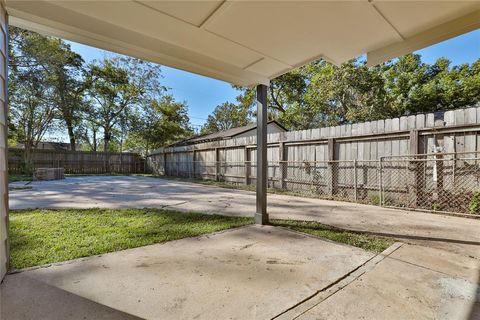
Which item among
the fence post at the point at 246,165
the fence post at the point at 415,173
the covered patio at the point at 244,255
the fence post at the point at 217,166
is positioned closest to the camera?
the covered patio at the point at 244,255

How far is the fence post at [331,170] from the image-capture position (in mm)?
6082

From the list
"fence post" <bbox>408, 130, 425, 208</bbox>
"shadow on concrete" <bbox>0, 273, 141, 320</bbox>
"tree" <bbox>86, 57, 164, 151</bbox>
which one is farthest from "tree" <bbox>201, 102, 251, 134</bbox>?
"shadow on concrete" <bbox>0, 273, 141, 320</bbox>

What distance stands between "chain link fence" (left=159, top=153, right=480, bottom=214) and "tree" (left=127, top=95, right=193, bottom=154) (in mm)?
14897

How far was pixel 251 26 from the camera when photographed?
214 centimetres

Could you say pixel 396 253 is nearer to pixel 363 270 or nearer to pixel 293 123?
pixel 363 270

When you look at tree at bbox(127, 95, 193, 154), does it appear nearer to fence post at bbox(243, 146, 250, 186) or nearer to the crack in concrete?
fence post at bbox(243, 146, 250, 186)

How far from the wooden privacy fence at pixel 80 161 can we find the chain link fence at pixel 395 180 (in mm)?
15295

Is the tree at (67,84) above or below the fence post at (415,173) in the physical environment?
above

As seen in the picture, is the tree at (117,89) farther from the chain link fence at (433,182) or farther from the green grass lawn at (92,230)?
the chain link fence at (433,182)

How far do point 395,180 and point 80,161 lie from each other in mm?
19222

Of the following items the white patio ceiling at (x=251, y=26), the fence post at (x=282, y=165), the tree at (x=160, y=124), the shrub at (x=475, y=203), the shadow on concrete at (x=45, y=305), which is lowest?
the shadow on concrete at (x=45, y=305)

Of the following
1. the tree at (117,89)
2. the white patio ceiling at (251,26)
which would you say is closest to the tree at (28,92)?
the tree at (117,89)

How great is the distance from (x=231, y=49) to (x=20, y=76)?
15.6 metres

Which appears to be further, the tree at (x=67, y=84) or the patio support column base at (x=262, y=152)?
the tree at (x=67, y=84)
